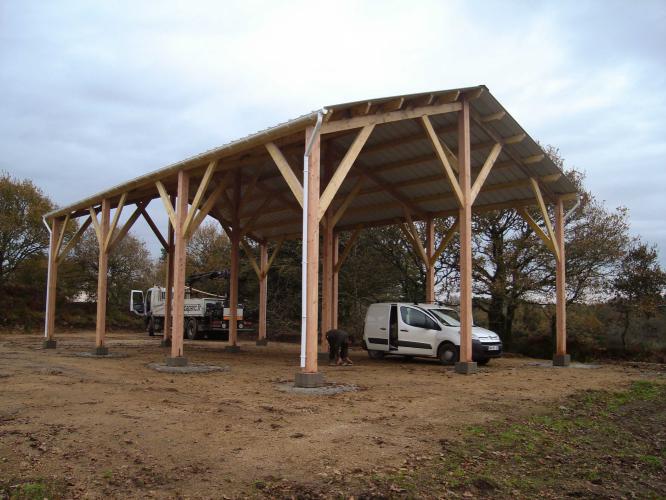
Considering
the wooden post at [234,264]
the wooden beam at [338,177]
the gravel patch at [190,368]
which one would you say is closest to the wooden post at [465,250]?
the wooden beam at [338,177]

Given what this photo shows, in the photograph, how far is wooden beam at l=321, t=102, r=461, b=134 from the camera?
1007 cm

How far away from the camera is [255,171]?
1741 cm

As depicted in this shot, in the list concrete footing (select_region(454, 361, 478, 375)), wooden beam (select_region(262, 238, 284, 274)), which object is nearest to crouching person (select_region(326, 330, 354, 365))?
concrete footing (select_region(454, 361, 478, 375))

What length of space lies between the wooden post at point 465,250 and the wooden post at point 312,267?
13.3 feet

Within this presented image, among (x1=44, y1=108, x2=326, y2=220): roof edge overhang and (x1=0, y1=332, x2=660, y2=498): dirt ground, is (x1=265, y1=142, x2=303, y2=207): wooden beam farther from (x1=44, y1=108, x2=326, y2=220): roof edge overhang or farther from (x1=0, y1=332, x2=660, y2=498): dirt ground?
(x1=0, y1=332, x2=660, y2=498): dirt ground

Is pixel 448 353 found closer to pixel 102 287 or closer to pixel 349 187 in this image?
pixel 349 187

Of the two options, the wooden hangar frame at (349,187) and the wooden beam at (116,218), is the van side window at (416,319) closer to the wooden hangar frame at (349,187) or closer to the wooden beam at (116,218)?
the wooden hangar frame at (349,187)

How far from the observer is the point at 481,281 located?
21.3m

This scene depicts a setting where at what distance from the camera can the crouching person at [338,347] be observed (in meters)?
13.3

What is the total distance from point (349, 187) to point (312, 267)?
9076mm

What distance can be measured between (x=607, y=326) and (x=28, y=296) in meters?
28.1

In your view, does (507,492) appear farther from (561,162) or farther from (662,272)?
(561,162)

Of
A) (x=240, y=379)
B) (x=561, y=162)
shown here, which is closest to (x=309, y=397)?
(x=240, y=379)

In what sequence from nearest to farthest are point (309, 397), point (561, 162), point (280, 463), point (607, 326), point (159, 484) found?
point (159, 484)
point (280, 463)
point (309, 397)
point (607, 326)
point (561, 162)
